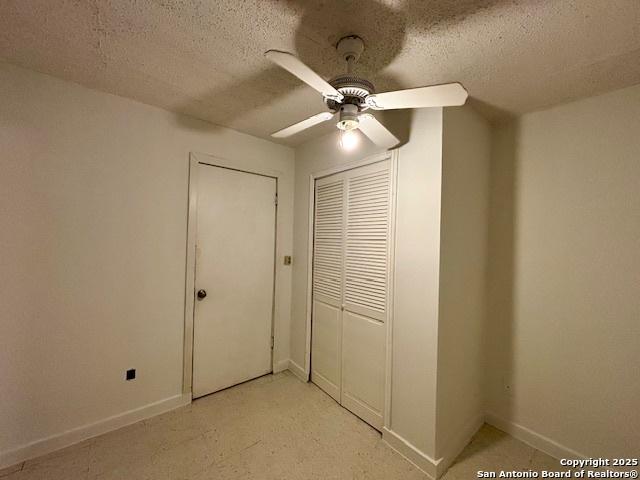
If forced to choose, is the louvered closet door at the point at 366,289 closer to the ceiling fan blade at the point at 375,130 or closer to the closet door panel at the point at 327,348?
the closet door panel at the point at 327,348

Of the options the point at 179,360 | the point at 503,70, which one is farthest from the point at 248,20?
the point at 179,360

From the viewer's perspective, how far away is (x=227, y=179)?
8.02ft

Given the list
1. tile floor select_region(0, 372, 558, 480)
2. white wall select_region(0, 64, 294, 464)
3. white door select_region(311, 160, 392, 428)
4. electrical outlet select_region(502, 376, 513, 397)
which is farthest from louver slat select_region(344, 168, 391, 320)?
white wall select_region(0, 64, 294, 464)

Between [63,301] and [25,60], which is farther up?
[25,60]

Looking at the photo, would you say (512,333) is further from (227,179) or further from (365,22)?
(227,179)

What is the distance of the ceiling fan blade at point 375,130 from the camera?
4.45 ft

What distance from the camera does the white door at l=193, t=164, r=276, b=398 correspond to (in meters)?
2.33

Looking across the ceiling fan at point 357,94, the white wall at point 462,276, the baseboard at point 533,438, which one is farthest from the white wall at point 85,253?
the baseboard at point 533,438

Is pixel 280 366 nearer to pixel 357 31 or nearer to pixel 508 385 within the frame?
pixel 508 385

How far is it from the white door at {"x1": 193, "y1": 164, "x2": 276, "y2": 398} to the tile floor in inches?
14.6

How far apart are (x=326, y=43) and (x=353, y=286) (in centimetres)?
164

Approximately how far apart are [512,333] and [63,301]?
3.16 meters

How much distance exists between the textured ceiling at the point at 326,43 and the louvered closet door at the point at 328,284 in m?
0.88

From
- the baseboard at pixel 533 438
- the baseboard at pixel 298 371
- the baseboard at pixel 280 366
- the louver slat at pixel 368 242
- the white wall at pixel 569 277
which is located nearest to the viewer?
the white wall at pixel 569 277
